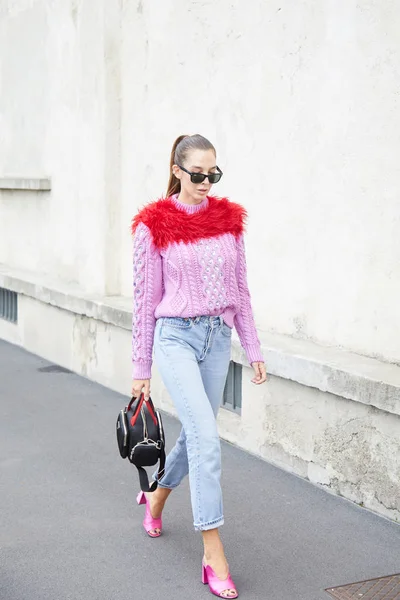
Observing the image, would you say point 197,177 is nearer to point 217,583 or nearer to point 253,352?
point 253,352

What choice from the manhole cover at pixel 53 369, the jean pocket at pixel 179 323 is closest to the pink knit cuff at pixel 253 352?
the jean pocket at pixel 179 323

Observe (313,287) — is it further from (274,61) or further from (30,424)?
(30,424)

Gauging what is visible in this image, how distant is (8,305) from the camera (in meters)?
9.83

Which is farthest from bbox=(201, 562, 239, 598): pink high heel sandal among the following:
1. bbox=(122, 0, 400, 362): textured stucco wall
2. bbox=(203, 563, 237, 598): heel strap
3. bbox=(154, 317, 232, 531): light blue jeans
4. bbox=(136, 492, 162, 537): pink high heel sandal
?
bbox=(122, 0, 400, 362): textured stucco wall

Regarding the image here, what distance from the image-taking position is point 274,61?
18.1ft

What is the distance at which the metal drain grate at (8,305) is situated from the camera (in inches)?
379

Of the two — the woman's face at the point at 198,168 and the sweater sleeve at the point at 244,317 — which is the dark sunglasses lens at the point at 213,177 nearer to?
the woman's face at the point at 198,168

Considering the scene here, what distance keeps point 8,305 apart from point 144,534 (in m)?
5.88

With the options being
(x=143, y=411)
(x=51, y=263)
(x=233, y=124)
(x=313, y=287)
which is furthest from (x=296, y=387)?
(x=51, y=263)

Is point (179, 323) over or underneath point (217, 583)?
over

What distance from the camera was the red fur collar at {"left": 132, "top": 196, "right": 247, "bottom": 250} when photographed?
3.72 metres

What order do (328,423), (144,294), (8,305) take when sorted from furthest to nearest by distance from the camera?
(8,305) → (328,423) → (144,294)

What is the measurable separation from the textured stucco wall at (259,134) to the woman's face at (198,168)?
53.0 inches

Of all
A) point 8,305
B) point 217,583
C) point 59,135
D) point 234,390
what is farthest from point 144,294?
point 8,305
